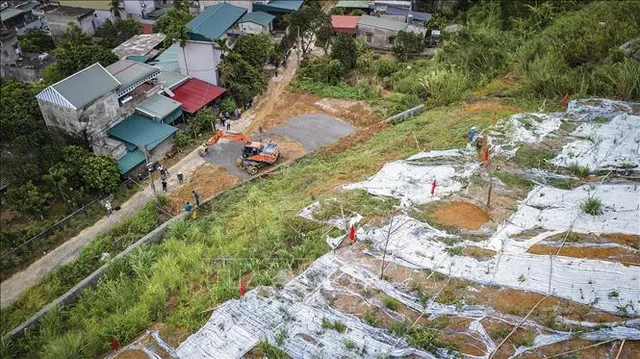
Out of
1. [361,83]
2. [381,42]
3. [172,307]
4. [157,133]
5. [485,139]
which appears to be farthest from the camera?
[381,42]

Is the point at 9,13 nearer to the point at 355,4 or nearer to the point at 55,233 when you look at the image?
the point at 55,233

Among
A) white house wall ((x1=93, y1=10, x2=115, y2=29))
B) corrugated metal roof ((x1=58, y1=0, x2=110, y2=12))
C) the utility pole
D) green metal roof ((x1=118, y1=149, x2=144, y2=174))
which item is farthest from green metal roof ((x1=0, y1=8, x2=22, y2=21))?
the utility pole

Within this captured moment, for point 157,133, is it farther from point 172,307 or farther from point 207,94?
point 172,307

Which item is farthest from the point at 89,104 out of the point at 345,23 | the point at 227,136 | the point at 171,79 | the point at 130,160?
the point at 345,23

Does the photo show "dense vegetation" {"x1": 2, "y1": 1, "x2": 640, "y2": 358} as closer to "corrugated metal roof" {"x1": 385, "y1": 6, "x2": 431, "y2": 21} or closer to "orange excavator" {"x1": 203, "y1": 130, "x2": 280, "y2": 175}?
"orange excavator" {"x1": 203, "y1": 130, "x2": 280, "y2": 175}

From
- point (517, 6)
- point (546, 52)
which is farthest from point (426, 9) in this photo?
point (546, 52)

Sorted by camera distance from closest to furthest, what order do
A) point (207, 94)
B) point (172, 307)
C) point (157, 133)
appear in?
point (172, 307) → point (157, 133) → point (207, 94)

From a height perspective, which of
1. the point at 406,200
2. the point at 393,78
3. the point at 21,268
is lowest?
the point at 21,268
